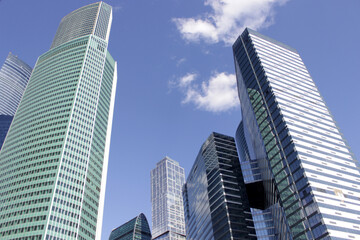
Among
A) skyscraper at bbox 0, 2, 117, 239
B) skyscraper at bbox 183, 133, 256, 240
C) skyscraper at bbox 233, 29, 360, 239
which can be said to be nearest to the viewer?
skyscraper at bbox 233, 29, 360, 239

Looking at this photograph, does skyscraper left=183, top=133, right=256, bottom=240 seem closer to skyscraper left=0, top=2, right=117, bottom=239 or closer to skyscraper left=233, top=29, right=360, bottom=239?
skyscraper left=233, top=29, right=360, bottom=239

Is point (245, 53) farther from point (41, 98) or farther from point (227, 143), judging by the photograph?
point (41, 98)

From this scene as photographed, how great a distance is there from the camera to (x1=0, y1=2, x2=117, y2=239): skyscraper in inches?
4877

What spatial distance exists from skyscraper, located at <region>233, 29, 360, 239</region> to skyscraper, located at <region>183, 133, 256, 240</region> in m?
10.4

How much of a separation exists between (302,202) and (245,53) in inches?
3529

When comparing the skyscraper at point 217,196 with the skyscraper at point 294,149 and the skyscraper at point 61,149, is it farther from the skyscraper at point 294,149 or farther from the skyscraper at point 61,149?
the skyscraper at point 61,149

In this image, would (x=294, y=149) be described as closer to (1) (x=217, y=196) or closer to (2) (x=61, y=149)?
(1) (x=217, y=196)

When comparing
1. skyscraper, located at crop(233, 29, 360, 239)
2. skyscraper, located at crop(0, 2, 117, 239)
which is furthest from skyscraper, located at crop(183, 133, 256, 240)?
skyscraper, located at crop(0, 2, 117, 239)

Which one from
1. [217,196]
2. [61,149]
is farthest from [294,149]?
[61,149]

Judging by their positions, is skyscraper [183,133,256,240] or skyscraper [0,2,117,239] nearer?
skyscraper [0,2,117,239]

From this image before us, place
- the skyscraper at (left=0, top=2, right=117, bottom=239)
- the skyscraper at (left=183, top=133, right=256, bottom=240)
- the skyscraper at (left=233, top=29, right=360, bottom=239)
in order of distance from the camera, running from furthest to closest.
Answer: the skyscraper at (left=183, top=133, right=256, bottom=240)
the skyscraper at (left=0, top=2, right=117, bottom=239)
the skyscraper at (left=233, top=29, right=360, bottom=239)

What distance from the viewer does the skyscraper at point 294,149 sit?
109 metres

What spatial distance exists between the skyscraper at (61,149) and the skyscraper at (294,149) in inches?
2933

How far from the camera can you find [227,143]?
6585 inches
